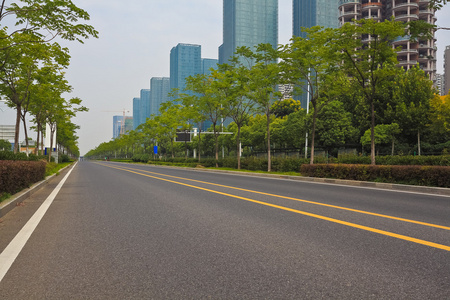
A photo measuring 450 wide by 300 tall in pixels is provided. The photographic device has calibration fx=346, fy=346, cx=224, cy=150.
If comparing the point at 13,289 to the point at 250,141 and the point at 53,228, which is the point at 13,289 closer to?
the point at 53,228

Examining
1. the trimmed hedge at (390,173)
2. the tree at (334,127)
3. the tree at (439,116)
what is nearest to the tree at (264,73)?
the trimmed hedge at (390,173)

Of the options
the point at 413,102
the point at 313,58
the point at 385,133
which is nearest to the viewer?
the point at 313,58

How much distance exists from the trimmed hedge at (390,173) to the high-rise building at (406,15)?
222 feet

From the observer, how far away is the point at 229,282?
9.95ft

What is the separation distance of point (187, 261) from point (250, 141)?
54.1 meters

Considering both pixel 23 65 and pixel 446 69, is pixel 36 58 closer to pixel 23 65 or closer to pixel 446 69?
pixel 23 65

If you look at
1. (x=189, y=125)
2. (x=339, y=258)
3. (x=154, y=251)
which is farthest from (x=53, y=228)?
(x=189, y=125)

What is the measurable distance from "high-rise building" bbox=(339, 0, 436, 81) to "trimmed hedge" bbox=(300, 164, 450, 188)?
6764 centimetres

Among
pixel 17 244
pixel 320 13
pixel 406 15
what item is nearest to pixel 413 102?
pixel 17 244

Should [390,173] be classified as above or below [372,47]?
below

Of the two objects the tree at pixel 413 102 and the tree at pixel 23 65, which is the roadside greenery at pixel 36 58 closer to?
the tree at pixel 23 65

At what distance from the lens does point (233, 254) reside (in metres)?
3.88

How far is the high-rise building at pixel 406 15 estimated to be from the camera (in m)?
76.1

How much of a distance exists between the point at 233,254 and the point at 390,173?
1110cm
